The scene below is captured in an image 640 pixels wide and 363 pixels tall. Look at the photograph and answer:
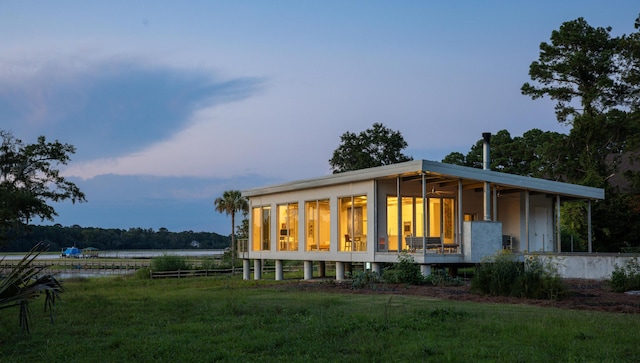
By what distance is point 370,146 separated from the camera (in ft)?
172

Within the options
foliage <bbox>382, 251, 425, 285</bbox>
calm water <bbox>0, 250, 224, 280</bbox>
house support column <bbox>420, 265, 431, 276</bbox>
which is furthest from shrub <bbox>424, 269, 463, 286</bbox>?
calm water <bbox>0, 250, 224, 280</bbox>

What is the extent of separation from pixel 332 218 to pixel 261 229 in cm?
600

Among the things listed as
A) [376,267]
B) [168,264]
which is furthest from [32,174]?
[376,267]

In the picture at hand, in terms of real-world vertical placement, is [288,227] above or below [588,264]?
above

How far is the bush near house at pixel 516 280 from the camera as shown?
1442cm

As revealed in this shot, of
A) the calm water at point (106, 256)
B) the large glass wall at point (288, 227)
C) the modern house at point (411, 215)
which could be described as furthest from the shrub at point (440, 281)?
the calm water at point (106, 256)

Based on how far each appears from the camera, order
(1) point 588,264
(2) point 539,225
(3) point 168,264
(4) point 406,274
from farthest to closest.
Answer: (3) point 168,264, (2) point 539,225, (1) point 588,264, (4) point 406,274

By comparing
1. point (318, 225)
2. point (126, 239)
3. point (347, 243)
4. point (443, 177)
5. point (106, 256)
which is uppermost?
point (443, 177)

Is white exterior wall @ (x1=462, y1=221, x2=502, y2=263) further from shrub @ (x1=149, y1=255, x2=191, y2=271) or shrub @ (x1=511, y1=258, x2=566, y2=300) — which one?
shrub @ (x1=149, y1=255, x2=191, y2=271)

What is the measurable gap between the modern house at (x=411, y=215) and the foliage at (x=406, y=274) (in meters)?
0.52

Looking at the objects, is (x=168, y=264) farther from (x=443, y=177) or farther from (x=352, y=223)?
(x=443, y=177)

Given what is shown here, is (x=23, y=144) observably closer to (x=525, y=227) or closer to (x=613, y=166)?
(x=525, y=227)

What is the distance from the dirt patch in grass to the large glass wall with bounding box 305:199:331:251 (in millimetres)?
4685

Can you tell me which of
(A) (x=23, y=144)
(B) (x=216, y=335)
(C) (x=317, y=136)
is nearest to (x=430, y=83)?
(C) (x=317, y=136)
